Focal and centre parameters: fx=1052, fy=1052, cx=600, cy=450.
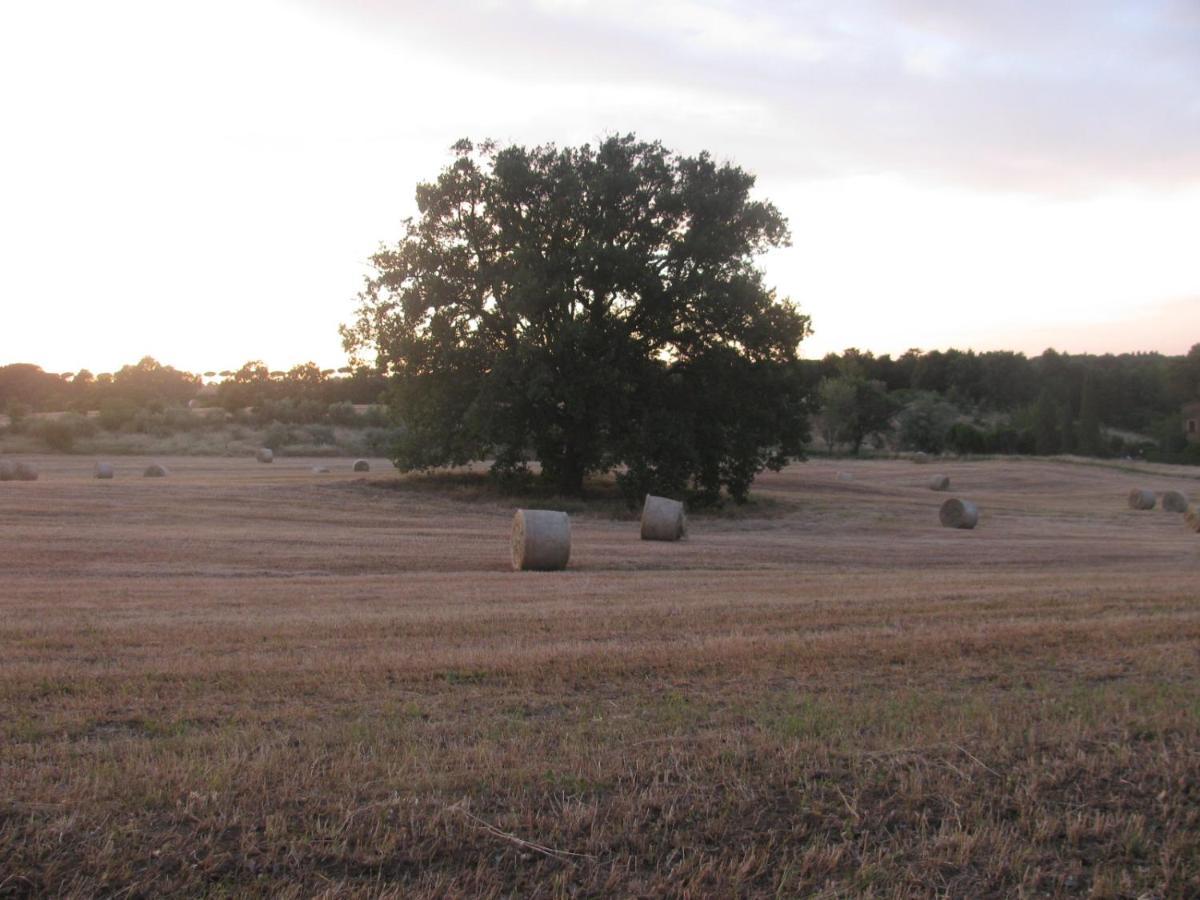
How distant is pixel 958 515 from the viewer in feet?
101

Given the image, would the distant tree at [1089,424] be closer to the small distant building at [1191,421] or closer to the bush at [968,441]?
the small distant building at [1191,421]

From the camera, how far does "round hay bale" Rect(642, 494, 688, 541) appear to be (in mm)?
24500

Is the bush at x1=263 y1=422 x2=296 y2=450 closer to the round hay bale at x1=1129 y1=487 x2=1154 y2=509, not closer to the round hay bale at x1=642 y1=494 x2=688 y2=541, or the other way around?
the round hay bale at x1=642 y1=494 x2=688 y2=541

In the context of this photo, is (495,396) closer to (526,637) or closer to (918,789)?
(526,637)

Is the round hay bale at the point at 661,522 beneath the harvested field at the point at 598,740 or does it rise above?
beneath

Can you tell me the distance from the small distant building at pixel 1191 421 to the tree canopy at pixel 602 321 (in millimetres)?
67892

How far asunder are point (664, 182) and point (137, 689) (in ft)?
94.7

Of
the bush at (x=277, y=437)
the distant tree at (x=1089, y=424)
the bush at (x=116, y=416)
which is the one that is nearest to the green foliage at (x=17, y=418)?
the bush at (x=116, y=416)

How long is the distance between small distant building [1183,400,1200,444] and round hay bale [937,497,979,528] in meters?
66.0

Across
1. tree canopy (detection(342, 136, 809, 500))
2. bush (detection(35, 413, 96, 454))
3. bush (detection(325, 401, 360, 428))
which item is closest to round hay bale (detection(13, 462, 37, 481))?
tree canopy (detection(342, 136, 809, 500))

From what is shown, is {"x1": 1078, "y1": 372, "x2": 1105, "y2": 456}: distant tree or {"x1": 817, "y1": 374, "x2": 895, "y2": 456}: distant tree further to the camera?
{"x1": 817, "y1": 374, "x2": 895, "y2": 456}: distant tree

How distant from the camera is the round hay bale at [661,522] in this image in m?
24.5

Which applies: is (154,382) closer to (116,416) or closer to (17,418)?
(116,416)

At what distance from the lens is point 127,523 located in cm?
2327
